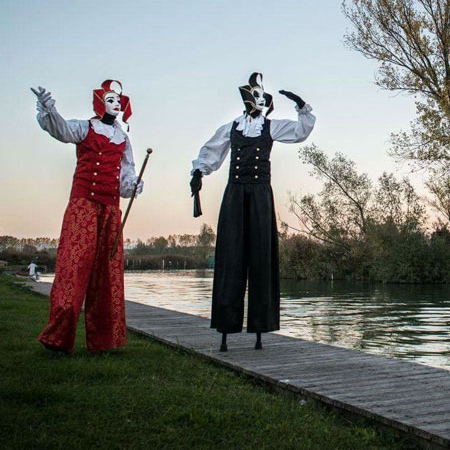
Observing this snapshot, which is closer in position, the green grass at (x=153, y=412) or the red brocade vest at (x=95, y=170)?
the green grass at (x=153, y=412)

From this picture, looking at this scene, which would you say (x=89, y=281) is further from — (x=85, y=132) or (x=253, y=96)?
(x=253, y=96)

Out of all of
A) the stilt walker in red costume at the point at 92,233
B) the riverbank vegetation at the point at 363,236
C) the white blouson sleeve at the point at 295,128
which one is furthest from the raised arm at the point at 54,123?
the riverbank vegetation at the point at 363,236

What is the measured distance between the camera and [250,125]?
5.73 m

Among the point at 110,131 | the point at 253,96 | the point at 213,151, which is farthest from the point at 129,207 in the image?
the point at 253,96

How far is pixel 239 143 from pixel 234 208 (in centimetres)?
59

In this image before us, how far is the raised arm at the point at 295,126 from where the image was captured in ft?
18.5

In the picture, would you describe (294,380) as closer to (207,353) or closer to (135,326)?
(207,353)

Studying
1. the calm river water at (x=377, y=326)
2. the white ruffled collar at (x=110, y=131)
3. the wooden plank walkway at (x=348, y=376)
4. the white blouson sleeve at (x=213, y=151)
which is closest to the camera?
the wooden plank walkway at (x=348, y=376)

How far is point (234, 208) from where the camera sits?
5.55 metres

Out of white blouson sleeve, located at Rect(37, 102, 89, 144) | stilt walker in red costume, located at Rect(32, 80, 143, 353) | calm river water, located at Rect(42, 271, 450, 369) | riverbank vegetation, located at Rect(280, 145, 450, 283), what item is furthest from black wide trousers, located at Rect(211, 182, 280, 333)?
riverbank vegetation, located at Rect(280, 145, 450, 283)

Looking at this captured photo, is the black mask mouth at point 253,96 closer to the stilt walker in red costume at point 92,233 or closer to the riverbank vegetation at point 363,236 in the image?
the stilt walker in red costume at point 92,233

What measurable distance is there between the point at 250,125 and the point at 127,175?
3.94 ft

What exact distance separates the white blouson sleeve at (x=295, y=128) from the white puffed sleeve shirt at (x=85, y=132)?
4.27ft

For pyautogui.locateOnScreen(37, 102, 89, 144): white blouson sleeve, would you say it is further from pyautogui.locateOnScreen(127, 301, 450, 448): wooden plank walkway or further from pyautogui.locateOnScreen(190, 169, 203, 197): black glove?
pyautogui.locateOnScreen(127, 301, 450, 448): wooden plank walkway
